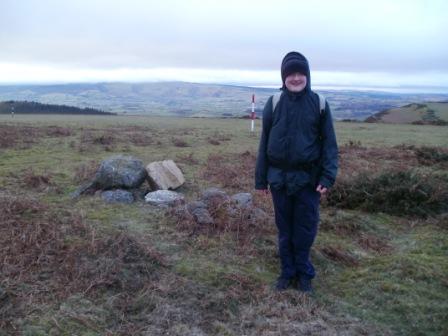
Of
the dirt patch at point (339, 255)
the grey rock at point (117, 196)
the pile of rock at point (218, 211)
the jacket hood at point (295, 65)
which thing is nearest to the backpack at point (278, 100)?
the jacket hood at point (295, 65)

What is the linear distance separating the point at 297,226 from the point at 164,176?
14.2ft

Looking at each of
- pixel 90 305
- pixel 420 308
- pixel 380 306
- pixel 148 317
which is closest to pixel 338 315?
pixel 380 306

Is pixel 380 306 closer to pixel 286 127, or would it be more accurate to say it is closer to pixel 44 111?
pixel 286 127

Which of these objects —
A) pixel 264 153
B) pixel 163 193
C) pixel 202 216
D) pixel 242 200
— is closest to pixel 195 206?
pixel 202 216

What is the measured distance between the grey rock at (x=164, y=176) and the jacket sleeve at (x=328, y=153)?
448cm

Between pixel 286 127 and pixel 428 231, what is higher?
pixel 286 127

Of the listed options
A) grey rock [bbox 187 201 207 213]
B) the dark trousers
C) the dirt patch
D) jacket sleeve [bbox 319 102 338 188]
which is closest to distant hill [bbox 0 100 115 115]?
grey rock [bbox 187 201 207 213]

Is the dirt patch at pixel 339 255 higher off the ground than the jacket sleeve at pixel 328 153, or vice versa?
the jacket sleeve at pixel 328 153

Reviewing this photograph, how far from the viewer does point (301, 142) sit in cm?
468

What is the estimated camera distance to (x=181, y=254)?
5844 mm

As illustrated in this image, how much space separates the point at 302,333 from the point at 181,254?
212 centimetres

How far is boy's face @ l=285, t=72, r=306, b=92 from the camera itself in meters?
4.62

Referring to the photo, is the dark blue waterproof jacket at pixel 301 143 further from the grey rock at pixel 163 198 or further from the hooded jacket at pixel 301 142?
the grey rock at pixel 163 198

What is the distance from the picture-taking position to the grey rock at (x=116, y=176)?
8430mm
